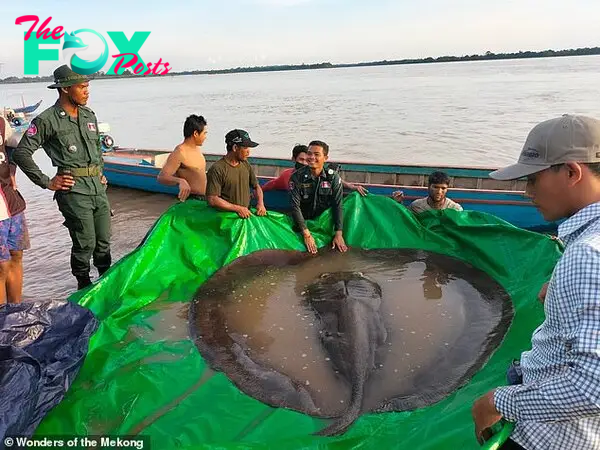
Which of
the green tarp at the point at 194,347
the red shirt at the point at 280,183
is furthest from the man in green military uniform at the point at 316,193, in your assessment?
the red shirt at the point at 280,183

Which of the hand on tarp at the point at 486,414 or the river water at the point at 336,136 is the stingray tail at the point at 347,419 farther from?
the river water at the point at 336,136

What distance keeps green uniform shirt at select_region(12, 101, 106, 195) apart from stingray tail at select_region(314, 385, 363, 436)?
149 inches

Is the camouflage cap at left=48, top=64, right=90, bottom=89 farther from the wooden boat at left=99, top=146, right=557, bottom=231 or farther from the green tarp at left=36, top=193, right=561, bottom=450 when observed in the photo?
the wooden boat at left=99, top=146, right=557, bottom=231

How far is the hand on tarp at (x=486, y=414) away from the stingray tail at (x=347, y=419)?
107 centimetres

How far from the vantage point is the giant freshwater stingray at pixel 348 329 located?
10.0ft

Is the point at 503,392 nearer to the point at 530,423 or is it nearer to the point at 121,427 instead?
the point at 530,423

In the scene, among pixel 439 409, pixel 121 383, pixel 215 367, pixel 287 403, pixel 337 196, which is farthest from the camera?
pixel 337 196

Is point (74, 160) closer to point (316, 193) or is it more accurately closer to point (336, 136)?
point (316, 193)

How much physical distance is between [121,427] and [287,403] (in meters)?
1.05

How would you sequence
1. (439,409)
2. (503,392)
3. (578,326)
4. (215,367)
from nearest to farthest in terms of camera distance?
(578,326) → (503,392) → (439,409) → (215,367)

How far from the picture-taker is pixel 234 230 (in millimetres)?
5258

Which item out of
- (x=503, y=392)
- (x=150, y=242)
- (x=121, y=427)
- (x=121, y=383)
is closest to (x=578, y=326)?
(x=503, y=392)

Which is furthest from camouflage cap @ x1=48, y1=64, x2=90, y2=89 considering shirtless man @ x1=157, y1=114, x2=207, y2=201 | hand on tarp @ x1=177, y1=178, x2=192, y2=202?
hand on tarp @ x1=177, y1=178, x2=192, y2=202

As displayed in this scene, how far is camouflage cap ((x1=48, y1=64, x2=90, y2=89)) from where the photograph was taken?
184 inches
